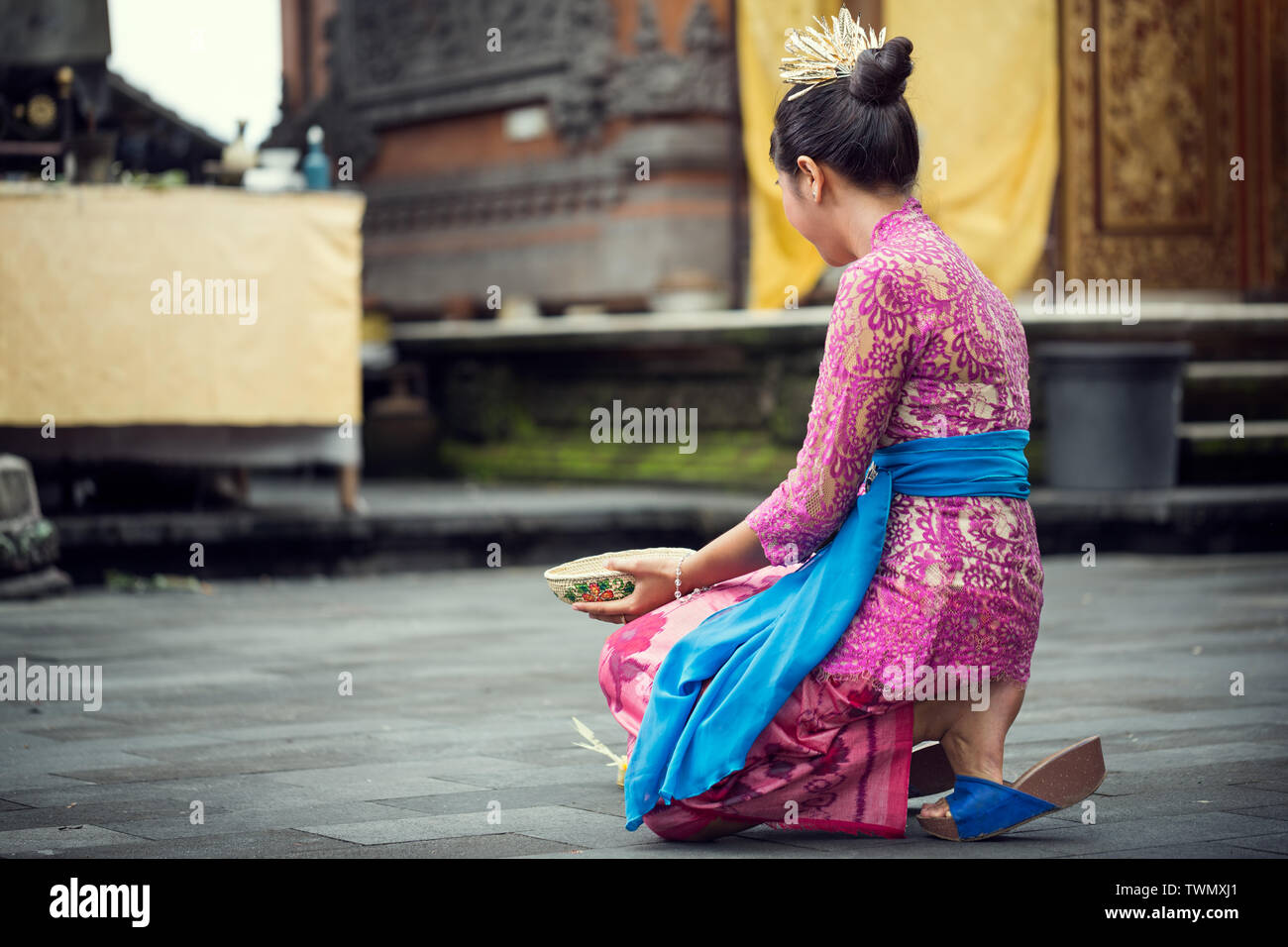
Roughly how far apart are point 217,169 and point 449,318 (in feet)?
16.5

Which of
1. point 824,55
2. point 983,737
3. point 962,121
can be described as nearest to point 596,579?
point 983,737

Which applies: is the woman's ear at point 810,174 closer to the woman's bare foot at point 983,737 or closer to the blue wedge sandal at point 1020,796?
Result: the woman's bare foot at point 983,737

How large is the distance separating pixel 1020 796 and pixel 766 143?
8.15 m

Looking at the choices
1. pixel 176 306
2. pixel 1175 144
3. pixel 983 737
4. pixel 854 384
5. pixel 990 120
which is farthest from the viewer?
pixel 1175 144

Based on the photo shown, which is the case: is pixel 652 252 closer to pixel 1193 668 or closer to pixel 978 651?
pixel 1193 668

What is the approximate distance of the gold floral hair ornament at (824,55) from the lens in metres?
3.34

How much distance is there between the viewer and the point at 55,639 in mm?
6402

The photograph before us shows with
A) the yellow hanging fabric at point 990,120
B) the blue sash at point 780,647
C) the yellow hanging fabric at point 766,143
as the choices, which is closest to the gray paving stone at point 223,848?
the blue sash at point 780,647

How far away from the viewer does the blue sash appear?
3.25m

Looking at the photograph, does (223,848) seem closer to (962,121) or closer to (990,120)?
(962,121)

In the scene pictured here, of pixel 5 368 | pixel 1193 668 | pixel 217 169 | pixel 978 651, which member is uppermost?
pixel 217 169

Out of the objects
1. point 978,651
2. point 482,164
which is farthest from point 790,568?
point 482,164

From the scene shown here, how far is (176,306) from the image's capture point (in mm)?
8203

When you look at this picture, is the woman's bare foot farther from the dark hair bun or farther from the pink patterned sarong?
the dark hair bun
